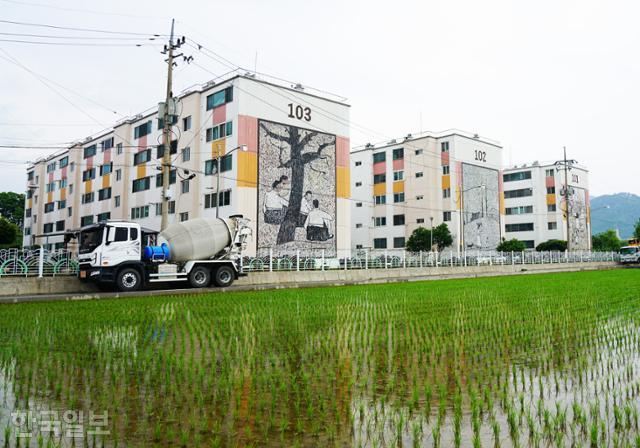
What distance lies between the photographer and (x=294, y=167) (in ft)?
143

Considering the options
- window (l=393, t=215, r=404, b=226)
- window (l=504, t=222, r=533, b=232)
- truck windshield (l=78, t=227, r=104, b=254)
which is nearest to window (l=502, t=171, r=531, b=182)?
window (l=504, t=222, r=533, b=232)

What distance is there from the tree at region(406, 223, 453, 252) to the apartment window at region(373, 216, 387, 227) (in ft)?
29.0

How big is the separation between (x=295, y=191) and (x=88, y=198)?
3364cm

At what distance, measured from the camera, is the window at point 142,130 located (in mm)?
52562

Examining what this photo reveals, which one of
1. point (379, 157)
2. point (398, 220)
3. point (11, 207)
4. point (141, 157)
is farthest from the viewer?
point (11, 207)

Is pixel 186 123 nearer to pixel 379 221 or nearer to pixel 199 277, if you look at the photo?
pixel 199 277

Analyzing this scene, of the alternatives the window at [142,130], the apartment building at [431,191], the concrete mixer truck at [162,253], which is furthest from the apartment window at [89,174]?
the concrete mixer truck at [162,253]

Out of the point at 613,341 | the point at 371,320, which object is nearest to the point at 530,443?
the point at 613,341

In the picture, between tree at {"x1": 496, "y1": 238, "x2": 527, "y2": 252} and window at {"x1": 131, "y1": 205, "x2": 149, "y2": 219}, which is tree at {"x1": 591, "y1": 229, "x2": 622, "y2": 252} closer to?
tree at {"x1": 496, "y1": 238, "x2": 527, "y2": 252}

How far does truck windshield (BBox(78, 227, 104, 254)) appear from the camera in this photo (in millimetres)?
18609

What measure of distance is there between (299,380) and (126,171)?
5496 centimetres

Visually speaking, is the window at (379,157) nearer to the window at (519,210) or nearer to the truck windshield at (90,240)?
the window at (519,210)

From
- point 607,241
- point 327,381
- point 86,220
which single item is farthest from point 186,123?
point 607,241

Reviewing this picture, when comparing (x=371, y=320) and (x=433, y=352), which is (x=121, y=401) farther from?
(x=371, y=320)
